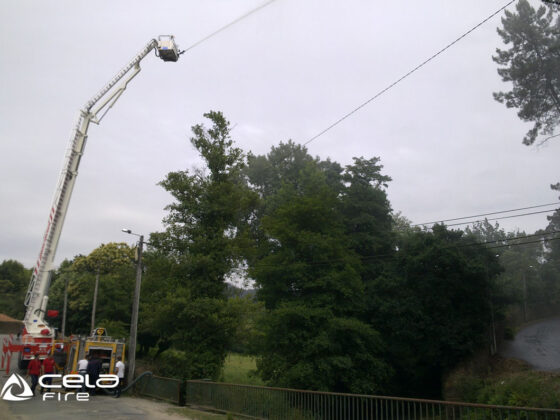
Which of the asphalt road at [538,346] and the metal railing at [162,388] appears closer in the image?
the metal railing at [162,388]

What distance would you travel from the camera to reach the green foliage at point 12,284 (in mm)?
81562

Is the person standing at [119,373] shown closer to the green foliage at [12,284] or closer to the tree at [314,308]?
the tree at [314,308]

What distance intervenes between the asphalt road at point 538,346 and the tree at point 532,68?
14.4 meters

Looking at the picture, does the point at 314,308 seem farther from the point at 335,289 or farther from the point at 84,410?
the point at 84,410

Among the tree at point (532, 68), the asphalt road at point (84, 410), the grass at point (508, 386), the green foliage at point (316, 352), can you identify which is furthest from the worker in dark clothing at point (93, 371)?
Result: the tree at point (532, 68)

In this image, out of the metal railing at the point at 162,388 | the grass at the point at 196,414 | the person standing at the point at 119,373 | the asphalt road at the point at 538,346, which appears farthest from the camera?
the asphalt road at the point at 538,346

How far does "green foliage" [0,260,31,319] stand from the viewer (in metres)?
81.6

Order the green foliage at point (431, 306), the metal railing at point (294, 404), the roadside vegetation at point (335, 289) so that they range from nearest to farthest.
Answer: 1. the metal railing at point (294, 404)
2. the roadside vegetation at point (335, 289)
3. the green foliage at point (431, 306)

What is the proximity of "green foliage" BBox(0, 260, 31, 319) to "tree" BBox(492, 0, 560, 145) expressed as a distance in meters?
82.6

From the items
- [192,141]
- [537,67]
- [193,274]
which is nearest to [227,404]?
[193,274]

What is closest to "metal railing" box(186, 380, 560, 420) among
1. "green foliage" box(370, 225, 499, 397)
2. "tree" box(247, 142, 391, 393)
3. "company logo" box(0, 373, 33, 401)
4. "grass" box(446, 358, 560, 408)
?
"company logo" box(0, 373, 33, 401)

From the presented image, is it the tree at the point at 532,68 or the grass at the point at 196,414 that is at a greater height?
the tree at the point at 532,68

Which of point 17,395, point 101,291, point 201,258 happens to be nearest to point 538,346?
point 201,258

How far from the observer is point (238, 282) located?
2730 centimetres
